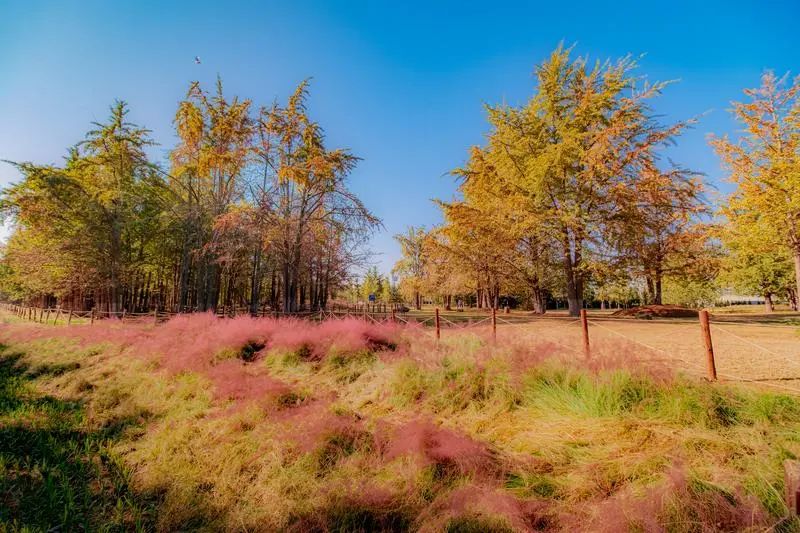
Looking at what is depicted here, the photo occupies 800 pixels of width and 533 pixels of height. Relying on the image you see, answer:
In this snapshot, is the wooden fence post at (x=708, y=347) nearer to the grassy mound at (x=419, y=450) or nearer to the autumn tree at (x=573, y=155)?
the grassy mound at (x=419, y=450)

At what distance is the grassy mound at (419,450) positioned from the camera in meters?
3.02

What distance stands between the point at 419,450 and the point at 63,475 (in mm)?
4686

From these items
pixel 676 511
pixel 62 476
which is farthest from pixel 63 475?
pixel 676 511

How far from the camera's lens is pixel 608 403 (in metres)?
4.74

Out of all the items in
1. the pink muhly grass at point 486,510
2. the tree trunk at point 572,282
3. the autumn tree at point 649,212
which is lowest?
the pink muhly grass at point 486,510

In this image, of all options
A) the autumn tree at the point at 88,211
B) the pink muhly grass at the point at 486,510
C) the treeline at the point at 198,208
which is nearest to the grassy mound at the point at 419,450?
the pink muhly grass at the point at 486,510

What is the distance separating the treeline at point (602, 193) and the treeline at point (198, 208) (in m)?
8.08

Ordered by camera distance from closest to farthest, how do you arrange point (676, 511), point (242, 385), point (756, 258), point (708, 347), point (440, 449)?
point (676, 511) → point (440, 449) → point (708, 347) → point (242, 385) → point (756, 258)

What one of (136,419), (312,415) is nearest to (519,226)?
(312,415)

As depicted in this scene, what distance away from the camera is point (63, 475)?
4.30 m

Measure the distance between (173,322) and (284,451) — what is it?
1297 cm

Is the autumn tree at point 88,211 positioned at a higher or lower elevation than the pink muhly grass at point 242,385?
higher

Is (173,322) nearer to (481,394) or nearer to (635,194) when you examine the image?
(481,394)

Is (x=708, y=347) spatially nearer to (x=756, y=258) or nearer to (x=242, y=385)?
(x=242, y=385)
